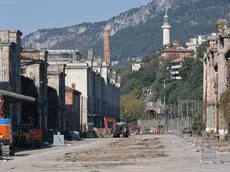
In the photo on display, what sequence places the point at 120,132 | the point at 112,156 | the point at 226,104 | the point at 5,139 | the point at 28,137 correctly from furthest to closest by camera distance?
the point at 120,132 < the point at 226,104 < the point at 28,137 < the point at 5,139 < the point at 112,156

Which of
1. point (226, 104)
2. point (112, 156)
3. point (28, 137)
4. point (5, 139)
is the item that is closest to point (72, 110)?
point (226, 104)

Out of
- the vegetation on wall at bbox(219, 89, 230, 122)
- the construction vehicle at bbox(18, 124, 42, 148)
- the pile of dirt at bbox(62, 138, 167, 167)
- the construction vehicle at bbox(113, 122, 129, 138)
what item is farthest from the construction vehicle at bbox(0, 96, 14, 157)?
the construction vehicle at bbox(113, 122, 129, 138)

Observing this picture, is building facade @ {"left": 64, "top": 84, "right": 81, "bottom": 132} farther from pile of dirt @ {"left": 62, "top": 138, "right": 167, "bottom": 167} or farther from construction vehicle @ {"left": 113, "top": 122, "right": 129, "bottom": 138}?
pile of dirt @ {"left": 62, "top": 138, "right": 167, "bottom": 167}

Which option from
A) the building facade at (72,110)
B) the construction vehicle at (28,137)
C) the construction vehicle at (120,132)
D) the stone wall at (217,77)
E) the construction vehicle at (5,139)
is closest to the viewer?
the construction vehicle at (5,139)

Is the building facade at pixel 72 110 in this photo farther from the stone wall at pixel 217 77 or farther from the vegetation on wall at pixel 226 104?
the vegetation on wall at pixel 226 104

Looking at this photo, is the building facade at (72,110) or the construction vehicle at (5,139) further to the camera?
the building facade at (72,110)

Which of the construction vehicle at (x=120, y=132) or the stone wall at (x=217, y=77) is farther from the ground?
the stone wall at (x=217, y=77)

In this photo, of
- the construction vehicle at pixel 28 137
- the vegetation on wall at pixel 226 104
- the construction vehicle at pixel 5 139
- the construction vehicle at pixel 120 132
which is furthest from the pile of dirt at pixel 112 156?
the construction vehicle at pixel 120 132

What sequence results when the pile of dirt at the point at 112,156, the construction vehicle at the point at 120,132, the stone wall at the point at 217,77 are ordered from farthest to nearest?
the construction vehicle at the point at 120,132 < the stone wall at the point at 217,77 < the pile of dirt at the point at 112,156

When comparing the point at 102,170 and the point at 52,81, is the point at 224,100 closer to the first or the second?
the point at 52,81

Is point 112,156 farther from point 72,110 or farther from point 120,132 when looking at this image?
point 120,132

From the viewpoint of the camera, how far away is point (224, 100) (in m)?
101

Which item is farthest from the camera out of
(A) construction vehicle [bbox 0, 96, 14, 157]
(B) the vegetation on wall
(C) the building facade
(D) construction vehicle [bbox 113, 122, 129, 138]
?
(D) construction vehicle [bbox 113, 122, 129, 138]

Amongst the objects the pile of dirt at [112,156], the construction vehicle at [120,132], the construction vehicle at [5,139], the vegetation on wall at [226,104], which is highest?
the vegetation on wall at [226,104]
